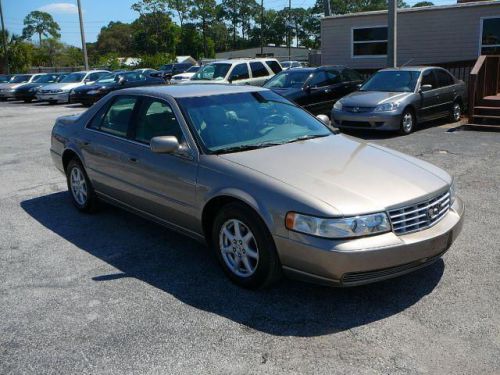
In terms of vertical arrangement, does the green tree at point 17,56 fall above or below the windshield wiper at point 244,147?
above

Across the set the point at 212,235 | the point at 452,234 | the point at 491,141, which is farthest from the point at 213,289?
the point at 491,141

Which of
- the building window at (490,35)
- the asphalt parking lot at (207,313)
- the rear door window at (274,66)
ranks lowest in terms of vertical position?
the asphalt parking lot at (207,313)

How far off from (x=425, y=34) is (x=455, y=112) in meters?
5.79

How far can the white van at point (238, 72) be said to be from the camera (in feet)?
54.5

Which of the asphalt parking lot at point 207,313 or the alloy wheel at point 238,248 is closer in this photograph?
the asphalt parking lot at point 207,313

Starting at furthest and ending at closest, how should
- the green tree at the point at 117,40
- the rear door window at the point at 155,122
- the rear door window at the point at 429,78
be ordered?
the green tree at the point at 117,40
the rear door window at the point at 429,78
the rear door window at the point at 155,122

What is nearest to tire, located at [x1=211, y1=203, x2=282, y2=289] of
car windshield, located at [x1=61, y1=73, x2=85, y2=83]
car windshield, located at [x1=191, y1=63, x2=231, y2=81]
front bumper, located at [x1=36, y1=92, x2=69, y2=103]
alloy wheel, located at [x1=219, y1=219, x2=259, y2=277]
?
alloy wheel, located at [x1=219, y1=219, x2=259, y2=277]

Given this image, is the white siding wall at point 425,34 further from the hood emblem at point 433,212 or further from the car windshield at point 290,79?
the hood emblem at point 433,212

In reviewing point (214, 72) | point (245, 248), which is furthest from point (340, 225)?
point (214, 72)

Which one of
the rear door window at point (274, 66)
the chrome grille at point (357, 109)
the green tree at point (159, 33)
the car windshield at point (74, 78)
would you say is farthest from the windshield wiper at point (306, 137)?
the green tree at point (159, 33)

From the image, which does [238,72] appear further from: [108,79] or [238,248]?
[238,248]

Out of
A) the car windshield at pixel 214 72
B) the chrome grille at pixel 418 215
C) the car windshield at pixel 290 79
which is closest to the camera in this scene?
the chrome grille at pixel 418 215

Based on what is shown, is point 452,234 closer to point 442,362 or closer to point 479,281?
point 479,281

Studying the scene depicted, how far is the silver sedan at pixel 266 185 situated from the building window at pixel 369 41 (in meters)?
14.5
